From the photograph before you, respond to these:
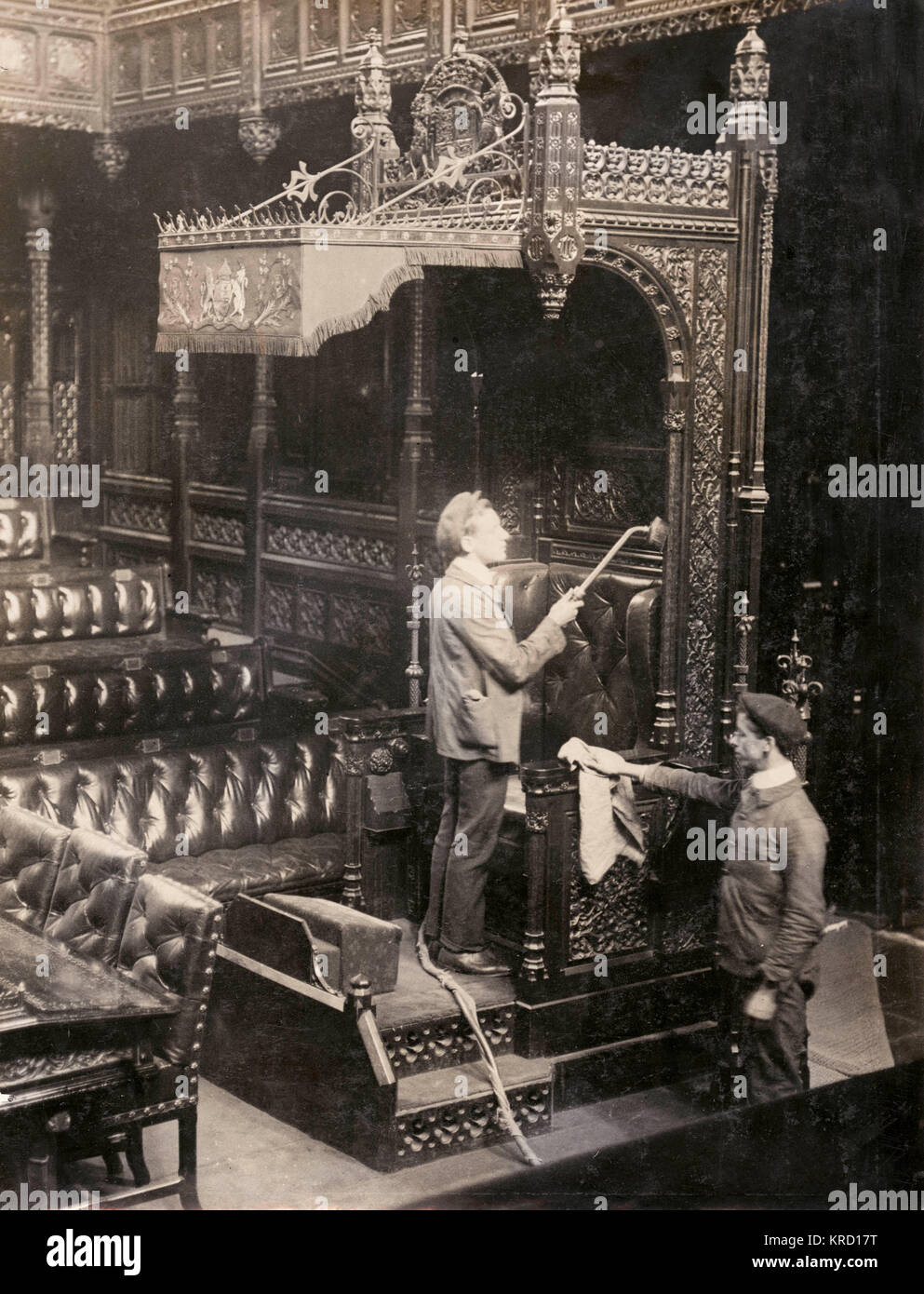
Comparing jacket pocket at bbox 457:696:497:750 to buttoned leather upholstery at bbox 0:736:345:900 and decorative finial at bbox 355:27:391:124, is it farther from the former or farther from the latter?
decorative finial at bbox 355:27:391:124

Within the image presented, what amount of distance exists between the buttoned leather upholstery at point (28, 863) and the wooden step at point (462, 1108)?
5.59 ft

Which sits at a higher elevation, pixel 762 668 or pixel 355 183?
pixel 355 183

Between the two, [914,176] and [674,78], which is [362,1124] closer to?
[914,176]

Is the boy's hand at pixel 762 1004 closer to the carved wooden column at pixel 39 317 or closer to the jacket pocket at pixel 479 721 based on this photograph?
the jacket pocket at pixel 479 721

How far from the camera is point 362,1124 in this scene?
6.88 m

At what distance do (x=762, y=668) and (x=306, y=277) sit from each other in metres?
3.57

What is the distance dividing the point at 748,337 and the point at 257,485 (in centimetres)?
568

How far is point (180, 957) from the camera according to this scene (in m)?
6.37

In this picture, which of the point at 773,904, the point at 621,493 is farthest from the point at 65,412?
the point at 773,904

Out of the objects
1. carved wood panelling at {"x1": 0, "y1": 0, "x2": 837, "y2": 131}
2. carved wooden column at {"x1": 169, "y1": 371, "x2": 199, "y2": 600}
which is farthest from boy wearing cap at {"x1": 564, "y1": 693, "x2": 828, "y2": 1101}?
carved wooden column at {"x1": 169, "y1": 371, "x2": 199, "y2": 600}

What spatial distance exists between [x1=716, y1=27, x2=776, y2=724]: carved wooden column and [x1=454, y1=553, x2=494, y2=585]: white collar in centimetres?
132

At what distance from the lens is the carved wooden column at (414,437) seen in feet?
34.9

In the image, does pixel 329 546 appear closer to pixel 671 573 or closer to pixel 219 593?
pixel 219 593
